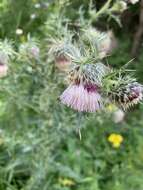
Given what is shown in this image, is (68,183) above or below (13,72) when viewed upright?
below

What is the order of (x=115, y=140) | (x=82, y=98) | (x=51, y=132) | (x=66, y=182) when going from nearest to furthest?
(x=82, y=98)
(x=51, y=132)
(x=66, y=182)
(x=115, y=140)

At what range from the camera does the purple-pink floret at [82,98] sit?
154 cm

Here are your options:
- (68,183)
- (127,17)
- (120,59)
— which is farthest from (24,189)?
(127,17)

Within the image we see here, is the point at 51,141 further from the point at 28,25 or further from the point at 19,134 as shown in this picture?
the point at 28,25

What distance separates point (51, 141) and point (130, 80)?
1212 mm

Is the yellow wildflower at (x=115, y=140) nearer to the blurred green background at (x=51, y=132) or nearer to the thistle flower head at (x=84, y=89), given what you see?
the blurred green background at (x=51, y=132)

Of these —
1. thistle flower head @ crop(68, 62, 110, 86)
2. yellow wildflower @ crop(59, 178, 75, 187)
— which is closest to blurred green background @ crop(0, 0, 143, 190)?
yellow wildflower @ crop(59, 178, 75, 187)

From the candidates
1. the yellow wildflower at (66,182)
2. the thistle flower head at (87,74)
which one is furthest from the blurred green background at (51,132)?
the thistle flower head at (87,74)

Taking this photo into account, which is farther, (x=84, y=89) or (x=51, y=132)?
(x=51, y=132)

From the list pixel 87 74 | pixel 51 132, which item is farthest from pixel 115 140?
pixel 87 74

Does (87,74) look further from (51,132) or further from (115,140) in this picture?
(115,140)

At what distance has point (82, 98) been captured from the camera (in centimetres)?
154

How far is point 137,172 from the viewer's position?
314 cm

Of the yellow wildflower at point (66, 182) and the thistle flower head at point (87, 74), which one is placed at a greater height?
the thistle flower head at point (87, 74)
